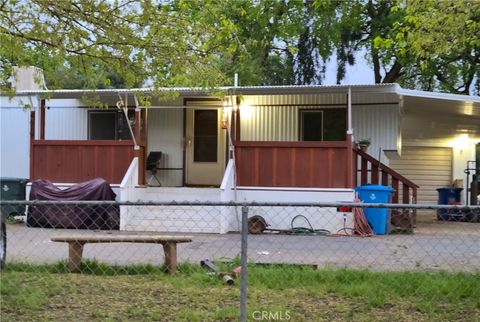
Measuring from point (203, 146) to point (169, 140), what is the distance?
0.92 m

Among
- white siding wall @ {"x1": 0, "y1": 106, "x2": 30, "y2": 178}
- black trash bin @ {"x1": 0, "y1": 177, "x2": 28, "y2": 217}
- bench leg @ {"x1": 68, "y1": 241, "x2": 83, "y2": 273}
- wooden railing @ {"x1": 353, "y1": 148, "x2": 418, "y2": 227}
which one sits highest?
white siding wall @ {"x1": 0, "y1": 106, "x2": 30, "y2": 178}

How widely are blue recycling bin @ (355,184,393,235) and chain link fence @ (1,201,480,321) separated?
0.10 ft

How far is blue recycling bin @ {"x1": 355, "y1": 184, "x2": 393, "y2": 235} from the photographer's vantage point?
39.4ft

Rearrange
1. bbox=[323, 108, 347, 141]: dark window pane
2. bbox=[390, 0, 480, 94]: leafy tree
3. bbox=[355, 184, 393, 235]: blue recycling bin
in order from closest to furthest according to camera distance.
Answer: bbox=[390, 0, 480, 94]: leafy tree, bbox=[355, 184, 393, 235]: blue recycling bin, bbox=[323, 108, 347, 141]: dark window pane

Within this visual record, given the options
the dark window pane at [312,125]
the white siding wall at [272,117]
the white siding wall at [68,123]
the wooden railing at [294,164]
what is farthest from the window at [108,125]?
the dark window pane at [312,125]

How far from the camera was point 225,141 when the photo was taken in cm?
1490

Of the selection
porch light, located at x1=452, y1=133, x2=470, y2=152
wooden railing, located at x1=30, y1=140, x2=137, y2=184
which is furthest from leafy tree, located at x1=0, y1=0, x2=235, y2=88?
porch light, located at x1=452, y1=133, x2=470, y2=152

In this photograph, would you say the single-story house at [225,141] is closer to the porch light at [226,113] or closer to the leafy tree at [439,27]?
the porch light at [226,113]

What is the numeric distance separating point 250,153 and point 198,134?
8.57 ft

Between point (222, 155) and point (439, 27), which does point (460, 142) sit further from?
point (439, 27)

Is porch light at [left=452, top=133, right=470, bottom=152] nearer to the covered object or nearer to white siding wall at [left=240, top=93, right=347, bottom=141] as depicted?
white siding wall at [left=240, top=93, right=347, bottom=141]

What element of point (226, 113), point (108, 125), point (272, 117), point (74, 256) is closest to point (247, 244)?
point (74, 256)

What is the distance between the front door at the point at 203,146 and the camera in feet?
49.4

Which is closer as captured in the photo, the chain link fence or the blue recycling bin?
the chain link fence
